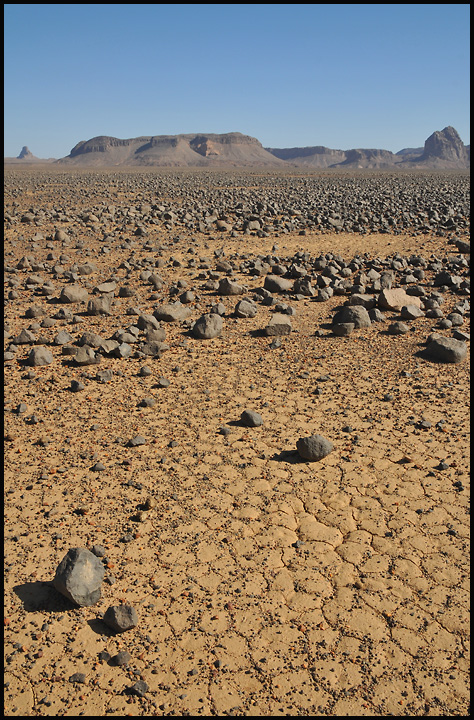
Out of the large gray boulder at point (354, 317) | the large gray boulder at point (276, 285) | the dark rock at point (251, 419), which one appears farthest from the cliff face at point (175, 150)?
the dark rock at point (251, 419)

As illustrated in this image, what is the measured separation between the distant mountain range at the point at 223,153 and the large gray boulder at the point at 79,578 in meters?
139

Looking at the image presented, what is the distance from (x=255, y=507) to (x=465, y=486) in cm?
156

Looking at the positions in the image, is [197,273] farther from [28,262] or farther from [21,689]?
[21,689]

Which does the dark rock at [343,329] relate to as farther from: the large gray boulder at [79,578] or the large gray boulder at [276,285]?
the large gray boulder at [79,578]

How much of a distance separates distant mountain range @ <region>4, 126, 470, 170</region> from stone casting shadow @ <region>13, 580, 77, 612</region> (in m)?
139

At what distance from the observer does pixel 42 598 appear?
2.94 m

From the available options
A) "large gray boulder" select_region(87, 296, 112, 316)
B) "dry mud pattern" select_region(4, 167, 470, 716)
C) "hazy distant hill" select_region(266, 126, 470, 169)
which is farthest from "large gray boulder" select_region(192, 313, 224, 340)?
"hazy distant hill" select_region(266, 126, 470, 169)

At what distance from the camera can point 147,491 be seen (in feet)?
12.5

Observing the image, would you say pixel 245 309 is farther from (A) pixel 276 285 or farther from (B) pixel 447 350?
(B) pixel 447 350

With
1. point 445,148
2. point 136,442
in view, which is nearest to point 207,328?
point 136,442

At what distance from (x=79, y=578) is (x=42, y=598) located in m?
0.28

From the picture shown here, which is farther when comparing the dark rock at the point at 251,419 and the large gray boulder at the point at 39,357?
the large gray boulder at the point at 39,357

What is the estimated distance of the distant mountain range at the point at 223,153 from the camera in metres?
143

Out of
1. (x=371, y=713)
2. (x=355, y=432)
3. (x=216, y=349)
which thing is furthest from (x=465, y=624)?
(x=216, y=349)
